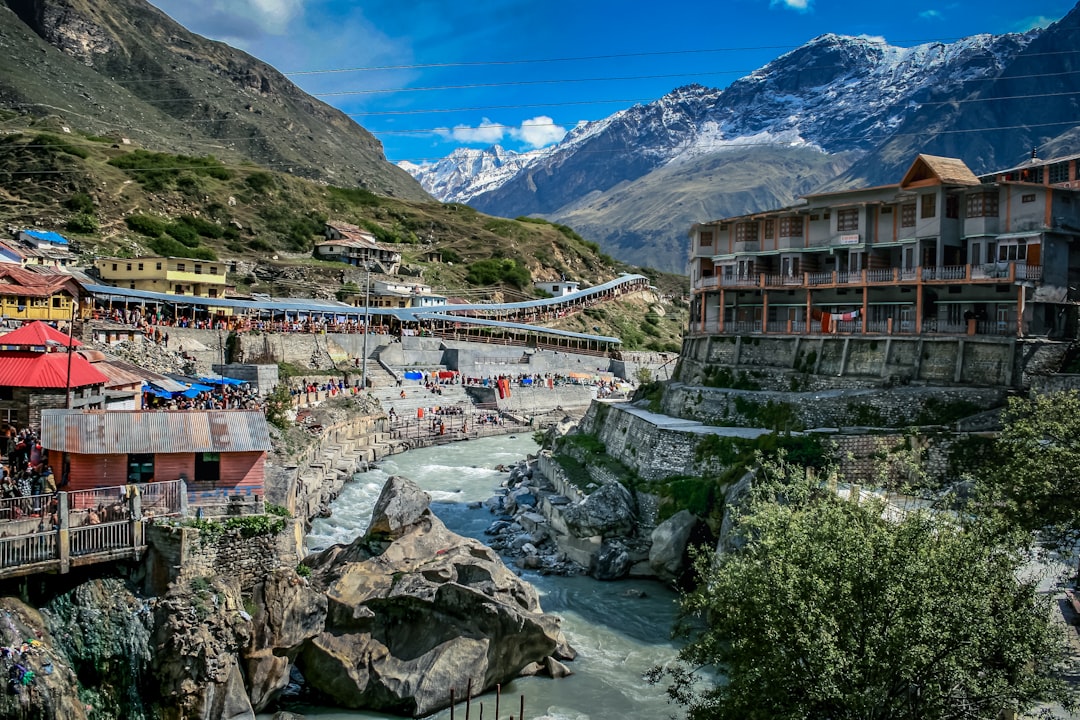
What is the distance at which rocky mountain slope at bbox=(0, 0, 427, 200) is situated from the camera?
398 ft

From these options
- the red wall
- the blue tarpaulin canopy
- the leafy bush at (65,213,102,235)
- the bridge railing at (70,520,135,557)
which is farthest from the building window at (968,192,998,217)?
the leafy bush at (65,213,102,235)

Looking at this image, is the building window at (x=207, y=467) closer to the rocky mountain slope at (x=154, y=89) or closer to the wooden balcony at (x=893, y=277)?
the wooden balcony at (x=893, y=277)

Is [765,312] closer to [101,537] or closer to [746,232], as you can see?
[746,232]

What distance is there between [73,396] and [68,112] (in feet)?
366

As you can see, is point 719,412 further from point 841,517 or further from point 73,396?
point 73,396

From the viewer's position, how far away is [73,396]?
79.5 ft

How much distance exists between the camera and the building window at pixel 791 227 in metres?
39.3

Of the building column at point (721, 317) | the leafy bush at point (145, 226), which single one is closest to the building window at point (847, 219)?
the building column at point (721, 317)

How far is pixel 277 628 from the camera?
17.2 m

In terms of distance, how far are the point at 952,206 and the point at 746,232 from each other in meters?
10.0

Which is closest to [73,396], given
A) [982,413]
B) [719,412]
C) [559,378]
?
[719,412]

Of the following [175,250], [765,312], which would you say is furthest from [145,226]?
[765,312]

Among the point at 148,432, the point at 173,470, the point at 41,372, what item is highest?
the point at 41,372

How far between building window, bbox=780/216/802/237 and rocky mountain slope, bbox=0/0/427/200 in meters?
106
